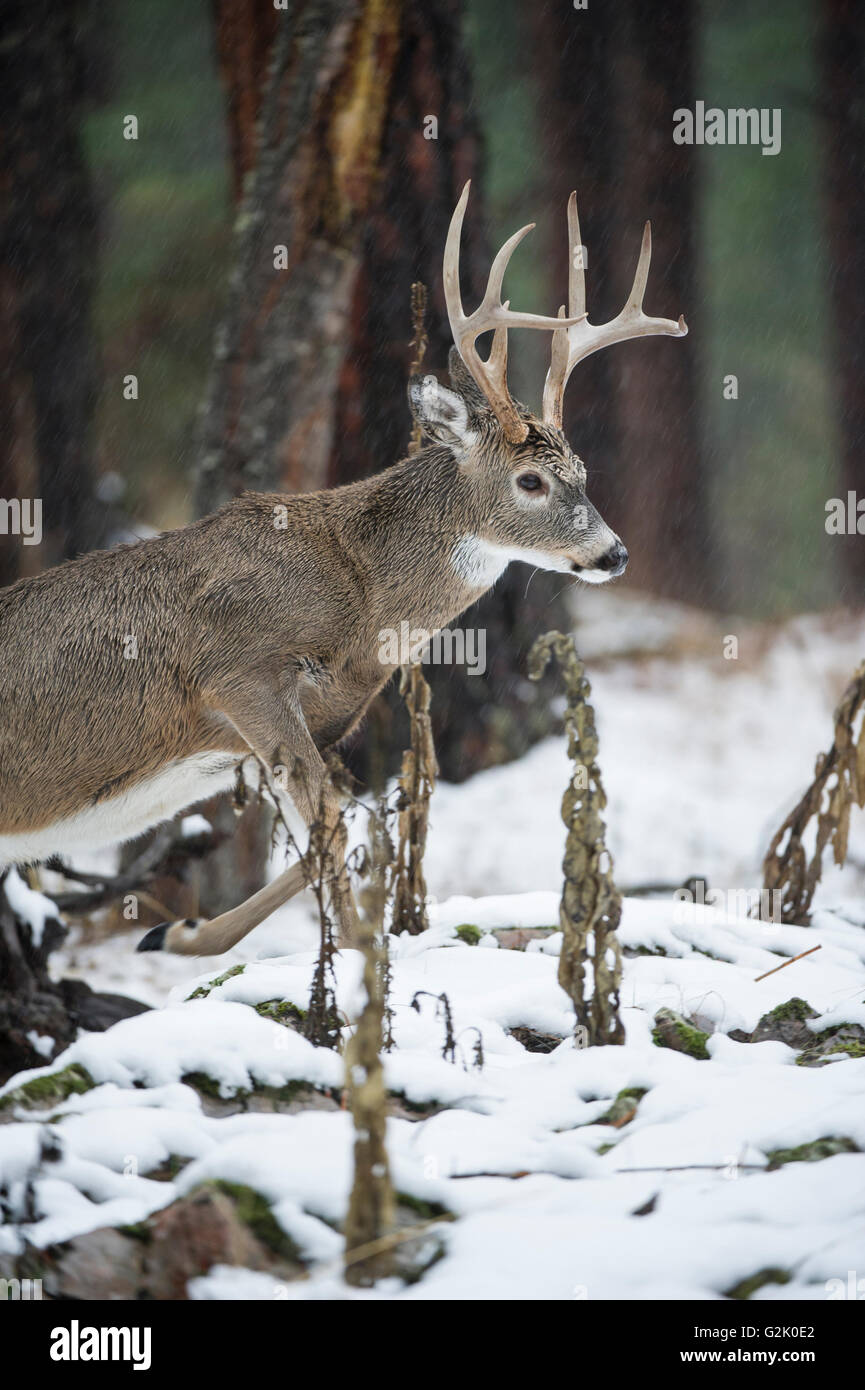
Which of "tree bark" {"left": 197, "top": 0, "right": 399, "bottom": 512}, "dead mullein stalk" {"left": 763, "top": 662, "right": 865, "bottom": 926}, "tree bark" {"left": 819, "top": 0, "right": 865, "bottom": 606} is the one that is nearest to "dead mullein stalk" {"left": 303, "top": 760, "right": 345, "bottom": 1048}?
"dead mullein stalk" {"left": 763, "top": 662, "right": 865, "bottom": 926}

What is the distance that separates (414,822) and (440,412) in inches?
64.5

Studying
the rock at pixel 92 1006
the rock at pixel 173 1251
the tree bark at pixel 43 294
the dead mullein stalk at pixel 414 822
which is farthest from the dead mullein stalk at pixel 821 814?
the tree bark at pixel 43 294

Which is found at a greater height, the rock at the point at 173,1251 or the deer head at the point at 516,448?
the deer head at the point at 516,448

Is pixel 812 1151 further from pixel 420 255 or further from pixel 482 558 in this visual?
pixel 420 255

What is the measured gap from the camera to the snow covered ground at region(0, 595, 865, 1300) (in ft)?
9.71

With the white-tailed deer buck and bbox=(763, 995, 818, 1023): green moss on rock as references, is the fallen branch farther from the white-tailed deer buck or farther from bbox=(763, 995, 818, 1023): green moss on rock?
the white-tailed deer buck

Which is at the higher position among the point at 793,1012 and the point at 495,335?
the point at 495,335

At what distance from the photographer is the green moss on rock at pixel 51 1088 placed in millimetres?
3691

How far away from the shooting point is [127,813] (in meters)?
5.32

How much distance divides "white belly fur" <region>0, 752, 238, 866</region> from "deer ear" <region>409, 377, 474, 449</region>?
150 centimetres

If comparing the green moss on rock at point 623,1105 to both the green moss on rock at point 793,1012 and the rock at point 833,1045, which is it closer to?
the rock at point 833,1045

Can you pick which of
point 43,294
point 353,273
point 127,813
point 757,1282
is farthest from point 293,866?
point 43,294

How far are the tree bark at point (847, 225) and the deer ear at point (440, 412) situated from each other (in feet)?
37.7

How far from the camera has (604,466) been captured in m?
15.2
